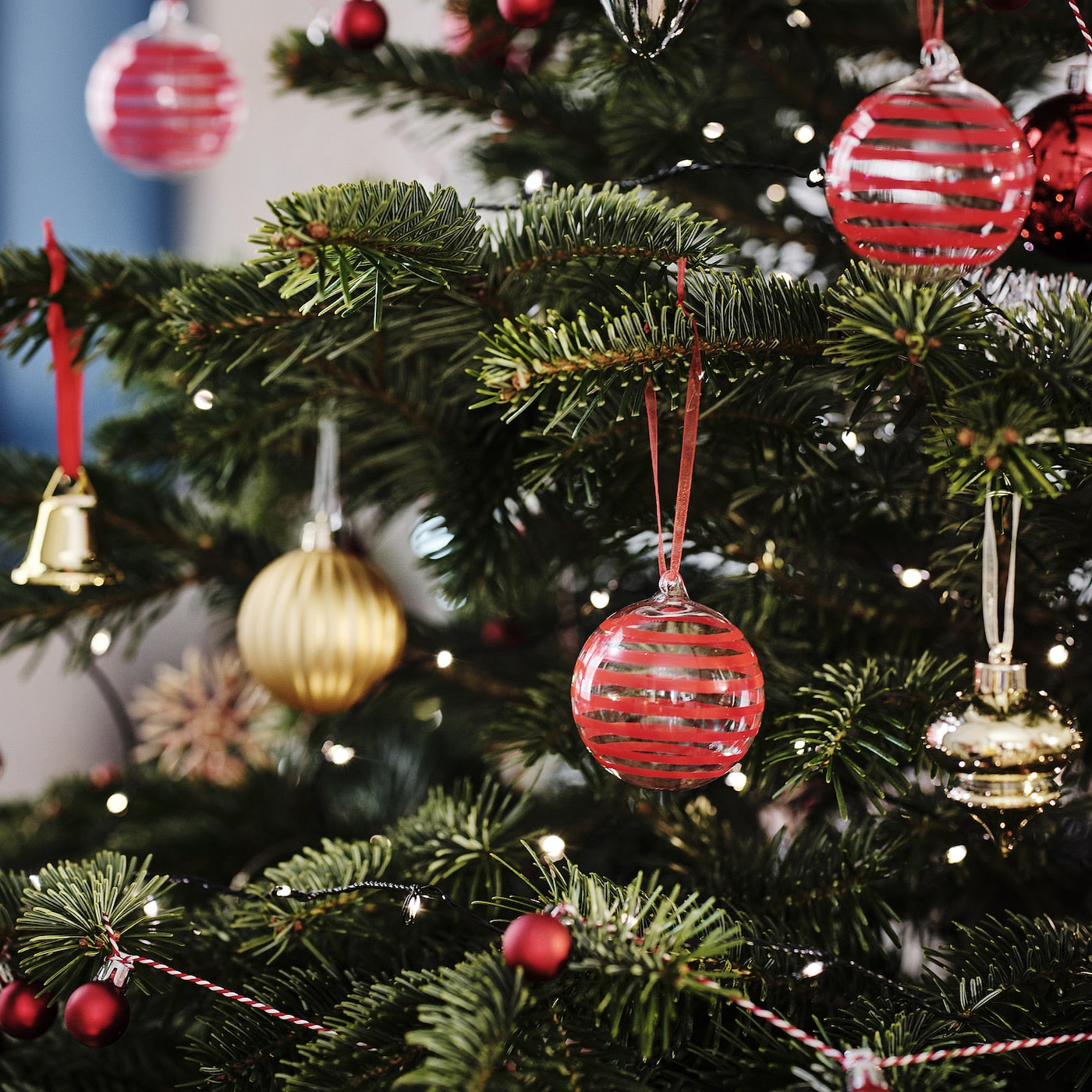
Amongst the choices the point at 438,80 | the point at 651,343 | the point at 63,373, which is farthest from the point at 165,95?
the point at 651,343

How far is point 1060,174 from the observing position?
48 cm

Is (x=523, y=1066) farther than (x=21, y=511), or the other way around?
(x=21, y=511)

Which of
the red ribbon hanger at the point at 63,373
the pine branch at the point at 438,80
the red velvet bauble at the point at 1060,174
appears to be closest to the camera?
the red velvet bauble at the point at 1060,174

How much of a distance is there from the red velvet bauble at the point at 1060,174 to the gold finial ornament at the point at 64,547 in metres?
0.48

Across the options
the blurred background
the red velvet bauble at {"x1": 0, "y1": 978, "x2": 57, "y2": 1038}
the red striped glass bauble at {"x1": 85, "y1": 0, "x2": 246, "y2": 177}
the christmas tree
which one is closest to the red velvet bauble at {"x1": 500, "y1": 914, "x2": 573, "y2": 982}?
the christmas tree

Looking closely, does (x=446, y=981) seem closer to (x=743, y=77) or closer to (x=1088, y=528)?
(x=1088, y=528)

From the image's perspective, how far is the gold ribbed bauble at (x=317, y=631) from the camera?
2.19ft

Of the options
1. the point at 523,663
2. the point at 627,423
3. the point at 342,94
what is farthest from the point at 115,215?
the point at 627,423

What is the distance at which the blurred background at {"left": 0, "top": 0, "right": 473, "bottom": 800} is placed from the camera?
4.89 ft

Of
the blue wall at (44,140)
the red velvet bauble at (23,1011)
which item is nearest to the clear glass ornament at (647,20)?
the red velvet bauble at (23,1011)

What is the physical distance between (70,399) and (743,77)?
0.45m

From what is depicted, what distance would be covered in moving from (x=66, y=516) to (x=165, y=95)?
1.88 feet

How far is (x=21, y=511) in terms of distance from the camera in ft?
2.36

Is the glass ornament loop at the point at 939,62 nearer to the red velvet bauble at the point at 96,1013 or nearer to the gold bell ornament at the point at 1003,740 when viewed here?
the gold bell ornament at the point at 1003,740
